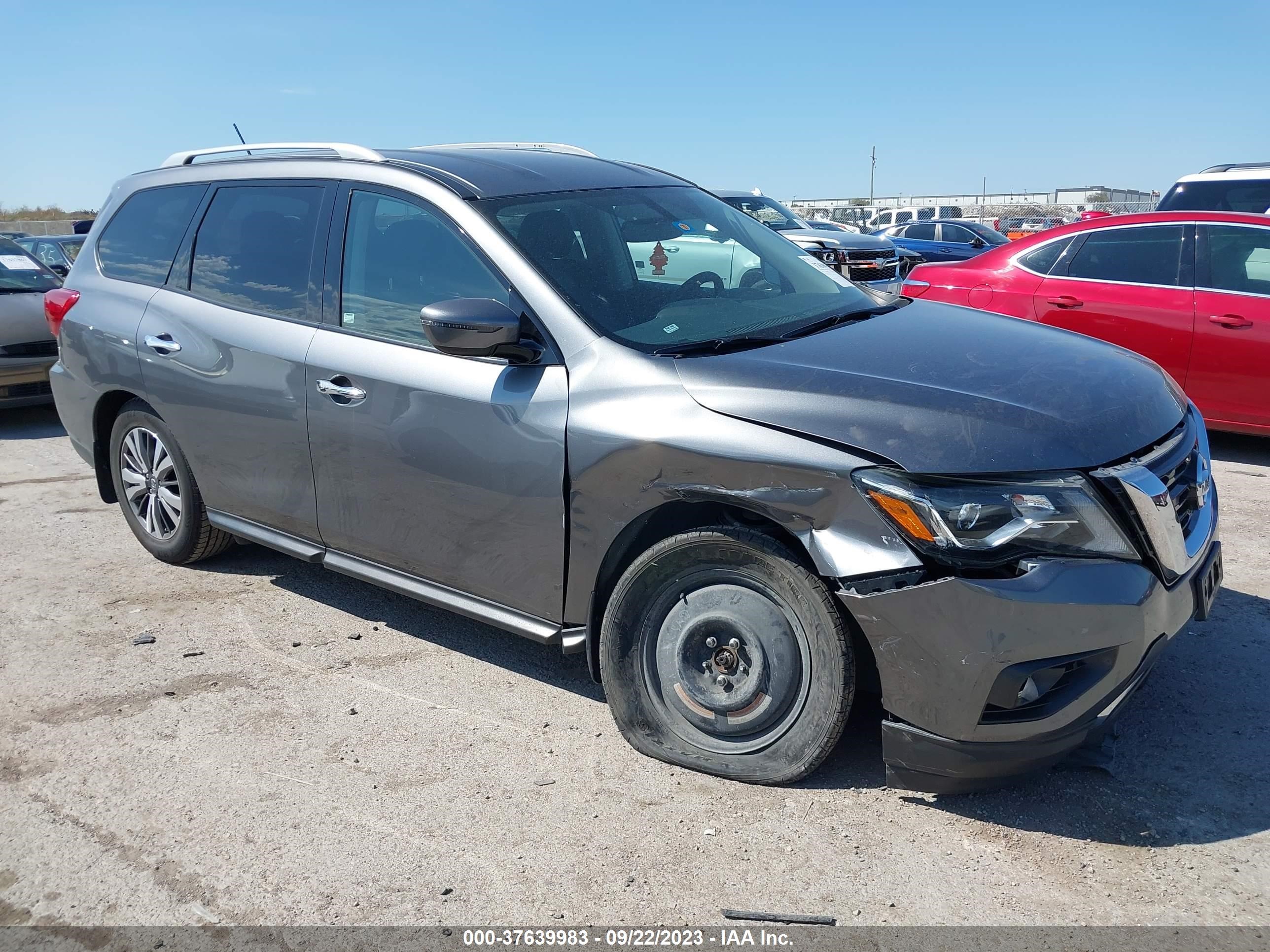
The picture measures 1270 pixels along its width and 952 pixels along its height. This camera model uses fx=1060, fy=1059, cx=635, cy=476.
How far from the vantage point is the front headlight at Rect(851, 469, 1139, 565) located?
2713mm

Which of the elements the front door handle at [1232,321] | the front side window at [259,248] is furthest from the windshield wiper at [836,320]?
the front door handle at [1232,321]

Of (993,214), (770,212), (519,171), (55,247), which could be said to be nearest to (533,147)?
(519,171)

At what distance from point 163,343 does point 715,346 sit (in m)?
2.76

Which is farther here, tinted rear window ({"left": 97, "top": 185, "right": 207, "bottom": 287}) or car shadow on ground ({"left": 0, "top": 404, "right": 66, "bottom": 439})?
car shadow on ground ({"left": 0, "top": 404, "right": 66, "bottom": 439})

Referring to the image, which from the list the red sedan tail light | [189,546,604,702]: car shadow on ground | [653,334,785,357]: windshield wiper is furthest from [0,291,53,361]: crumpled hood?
[653,334,785,357]: windshield wiper

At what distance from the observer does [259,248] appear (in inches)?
175

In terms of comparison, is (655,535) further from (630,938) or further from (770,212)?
(770,212)

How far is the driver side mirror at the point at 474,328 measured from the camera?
3.34 metres

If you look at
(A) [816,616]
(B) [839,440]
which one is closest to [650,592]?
(A) [816,616]

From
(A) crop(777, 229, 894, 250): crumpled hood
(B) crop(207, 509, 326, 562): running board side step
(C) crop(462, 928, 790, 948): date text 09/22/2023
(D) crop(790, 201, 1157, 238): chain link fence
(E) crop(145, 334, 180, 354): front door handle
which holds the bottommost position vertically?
(C) crop(462, 928, 790, 948): date text 09/22/2023

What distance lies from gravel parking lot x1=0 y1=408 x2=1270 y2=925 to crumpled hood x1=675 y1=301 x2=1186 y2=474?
1057 millimetres

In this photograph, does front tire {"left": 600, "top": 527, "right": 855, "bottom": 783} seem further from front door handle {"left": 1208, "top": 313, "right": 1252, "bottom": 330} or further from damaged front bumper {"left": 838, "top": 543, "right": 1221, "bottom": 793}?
front door handle {"left": 1208, "top": 313, "right": 1252, "bottom": 330}

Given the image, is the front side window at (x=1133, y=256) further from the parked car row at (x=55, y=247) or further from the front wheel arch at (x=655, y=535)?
the parked car row at (x=55, y=247)

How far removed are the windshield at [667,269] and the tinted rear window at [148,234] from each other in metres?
2.00
